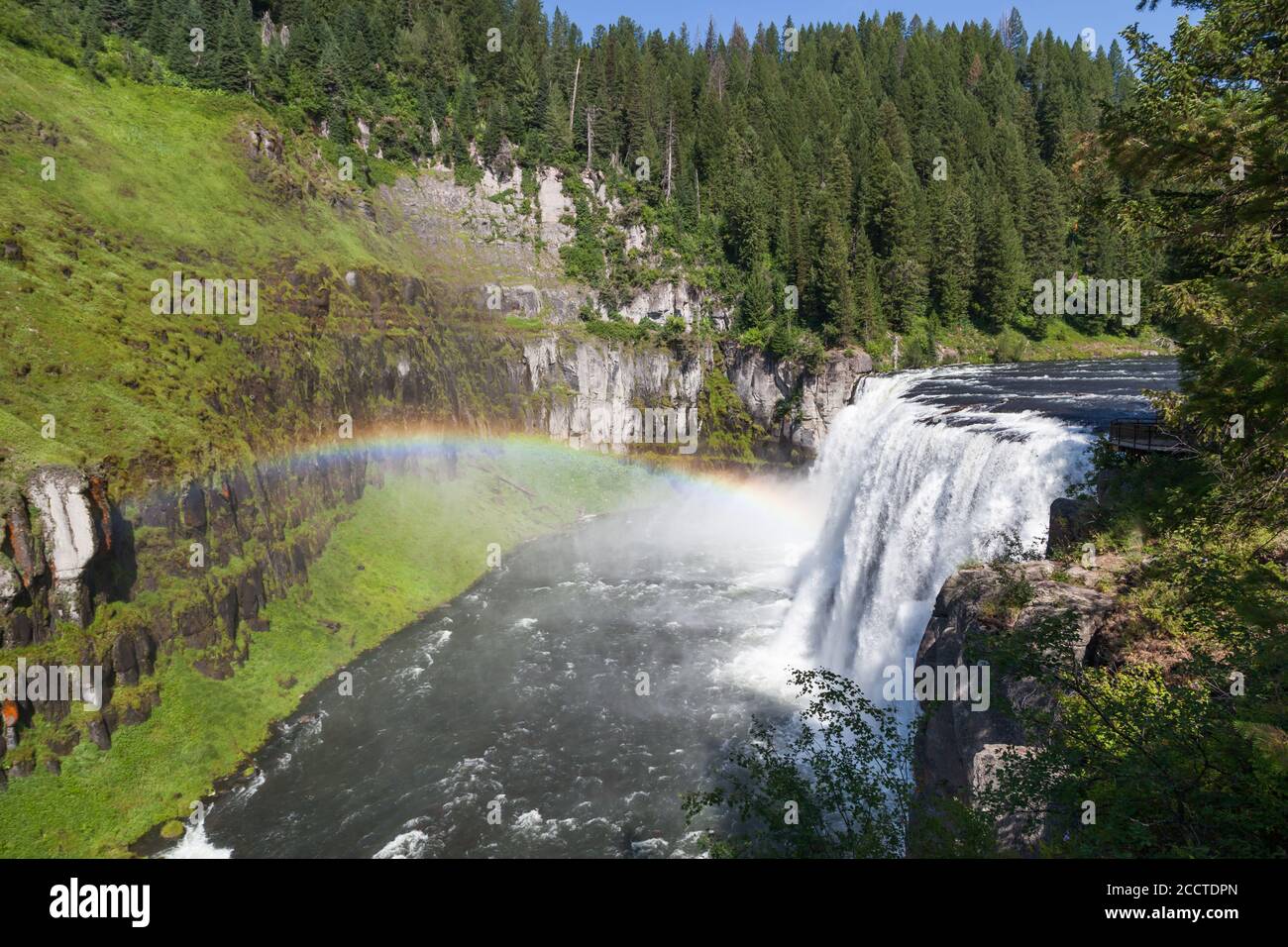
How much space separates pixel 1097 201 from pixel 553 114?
245 feet

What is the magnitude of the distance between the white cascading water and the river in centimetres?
10

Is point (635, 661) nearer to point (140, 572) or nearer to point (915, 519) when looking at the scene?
point (915, 519)

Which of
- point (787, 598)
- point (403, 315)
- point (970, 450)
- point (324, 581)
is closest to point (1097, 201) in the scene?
point (970, 450)

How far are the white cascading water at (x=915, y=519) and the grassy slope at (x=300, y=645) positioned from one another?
22919mm

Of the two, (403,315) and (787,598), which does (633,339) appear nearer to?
(403,315)

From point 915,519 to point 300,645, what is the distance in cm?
2902

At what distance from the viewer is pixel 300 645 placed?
96.3 ft

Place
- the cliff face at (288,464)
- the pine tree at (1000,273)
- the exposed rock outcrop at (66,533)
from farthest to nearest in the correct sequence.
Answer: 1. the pine tree at (1000,273)
2. the cliff face at (288,464)
3. the exposed rock outcrop at (66,533)

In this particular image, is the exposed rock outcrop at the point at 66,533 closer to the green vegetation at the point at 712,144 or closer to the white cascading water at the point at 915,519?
the white cascading water at the point at 915,519

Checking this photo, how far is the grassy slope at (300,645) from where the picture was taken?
18.9m

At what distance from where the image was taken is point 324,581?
33625 millimetres

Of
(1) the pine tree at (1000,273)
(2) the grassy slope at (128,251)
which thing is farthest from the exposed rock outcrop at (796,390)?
(2) the grassy slope at (128,251)

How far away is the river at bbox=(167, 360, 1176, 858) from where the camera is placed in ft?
66.5

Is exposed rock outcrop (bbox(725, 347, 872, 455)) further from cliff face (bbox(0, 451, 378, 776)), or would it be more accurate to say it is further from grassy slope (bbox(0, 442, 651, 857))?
cliff face (bbox(0, 451, 378, 776))
